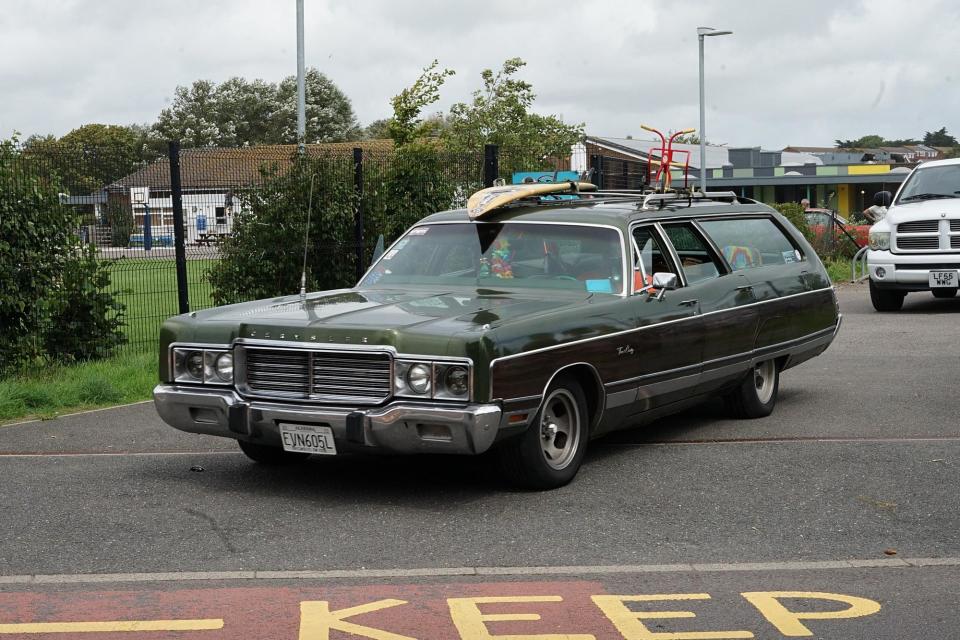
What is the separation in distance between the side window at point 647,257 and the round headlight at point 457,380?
1.87 metres

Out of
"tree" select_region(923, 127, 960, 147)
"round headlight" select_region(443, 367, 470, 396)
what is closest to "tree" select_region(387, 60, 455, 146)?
"round headlight" select_region(443, 367, 470, 396)

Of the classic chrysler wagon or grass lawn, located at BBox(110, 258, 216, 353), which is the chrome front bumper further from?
grass lawn, located at BBox(110, 258, 216, 353)

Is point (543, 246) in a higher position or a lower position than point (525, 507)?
higher

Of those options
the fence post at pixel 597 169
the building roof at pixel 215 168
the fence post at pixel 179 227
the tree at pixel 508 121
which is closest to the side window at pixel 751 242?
the fence post at pixel 179 227

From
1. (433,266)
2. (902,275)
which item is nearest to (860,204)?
(902,275)

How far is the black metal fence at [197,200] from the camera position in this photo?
12750mm

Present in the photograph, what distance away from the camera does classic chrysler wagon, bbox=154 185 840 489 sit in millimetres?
6855

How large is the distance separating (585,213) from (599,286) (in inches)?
26.5

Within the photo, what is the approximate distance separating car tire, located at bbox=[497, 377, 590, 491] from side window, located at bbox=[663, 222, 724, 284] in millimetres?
1717

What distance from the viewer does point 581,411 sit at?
25.0ft

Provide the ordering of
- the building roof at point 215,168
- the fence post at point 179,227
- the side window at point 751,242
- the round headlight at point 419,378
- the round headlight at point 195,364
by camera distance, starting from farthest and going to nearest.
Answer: the building roof at point 215,168
the fence post at point 179,227
the side window at point 751,242
the round headlight at point 195,364
the round headlight at point 419,378

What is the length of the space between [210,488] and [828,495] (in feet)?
11.2

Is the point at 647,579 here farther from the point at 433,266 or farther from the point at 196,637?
the point at 433,266

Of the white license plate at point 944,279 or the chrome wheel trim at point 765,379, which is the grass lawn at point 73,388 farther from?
the white license plate at point 944,279
